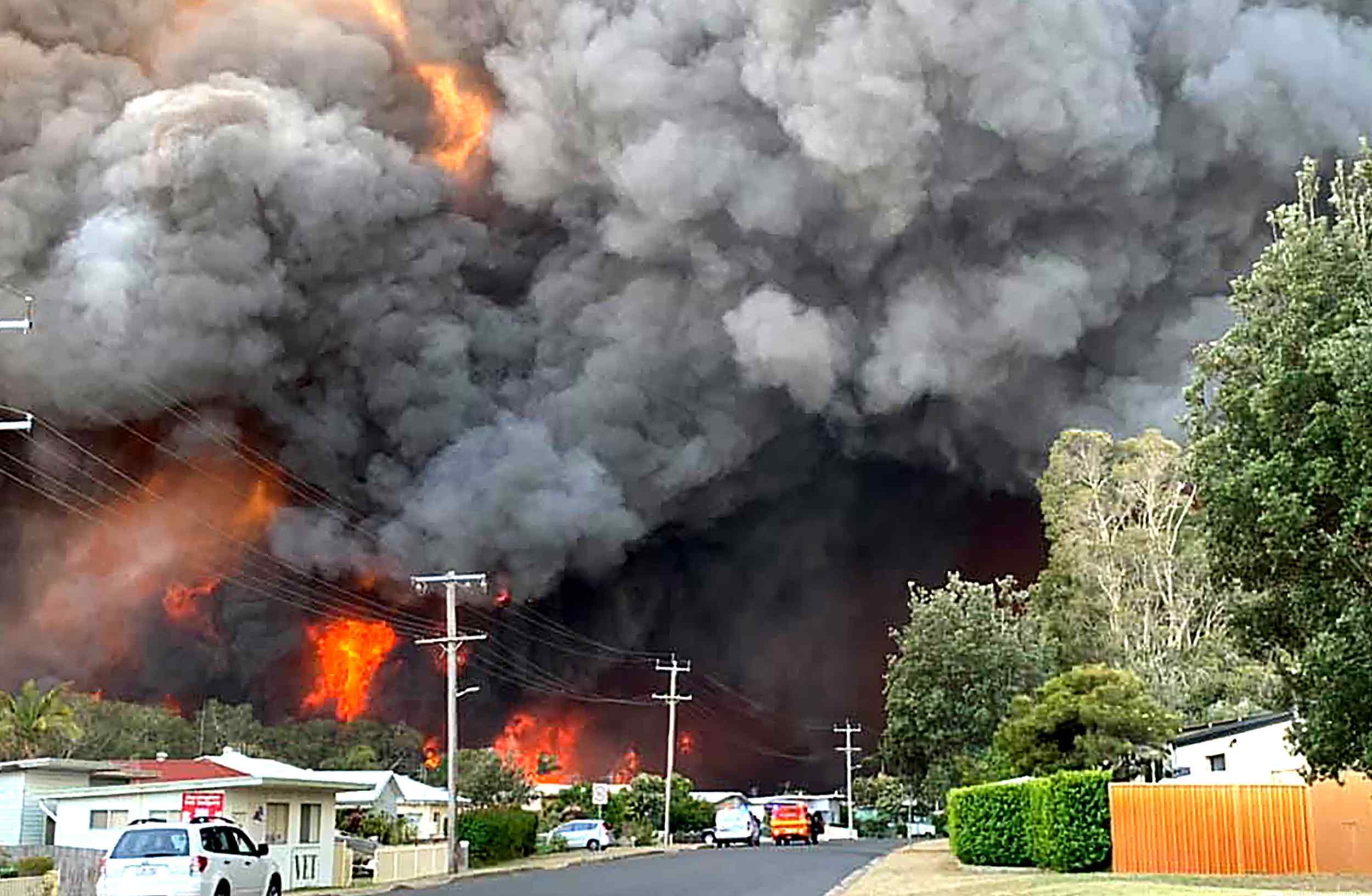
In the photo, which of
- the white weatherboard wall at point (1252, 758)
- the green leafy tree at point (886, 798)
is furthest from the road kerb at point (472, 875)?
the green leafy tree at point (886, 798)

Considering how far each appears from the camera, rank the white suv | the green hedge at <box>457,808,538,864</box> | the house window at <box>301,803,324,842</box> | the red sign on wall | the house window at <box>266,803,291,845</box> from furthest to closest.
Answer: the green hedge at <box>457,808,538,864</box> < the house window at <box>301,803,324,842</box> < the house window at <box>266,803,291,845</box> < the red sign on wall < the white suv

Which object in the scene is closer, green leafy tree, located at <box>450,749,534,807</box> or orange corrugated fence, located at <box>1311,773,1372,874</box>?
orange corrugated fence, located at <box>1311,773,1372,874</box>

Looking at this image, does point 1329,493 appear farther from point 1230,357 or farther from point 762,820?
Answer: point 762,820

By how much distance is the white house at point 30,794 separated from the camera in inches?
1583

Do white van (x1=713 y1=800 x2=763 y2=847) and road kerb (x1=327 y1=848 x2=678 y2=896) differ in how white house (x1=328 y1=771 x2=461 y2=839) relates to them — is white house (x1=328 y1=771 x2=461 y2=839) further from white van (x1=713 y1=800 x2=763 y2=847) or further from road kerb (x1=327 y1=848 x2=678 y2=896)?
white van (x1=713 y1=800 x2=763 y2=847)

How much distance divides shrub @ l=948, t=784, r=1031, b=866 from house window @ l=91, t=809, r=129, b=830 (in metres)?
21.7

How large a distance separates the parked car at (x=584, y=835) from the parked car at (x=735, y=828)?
5.08m

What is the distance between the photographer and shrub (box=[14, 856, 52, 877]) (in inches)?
1243

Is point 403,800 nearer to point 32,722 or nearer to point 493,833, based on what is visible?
point 493,833

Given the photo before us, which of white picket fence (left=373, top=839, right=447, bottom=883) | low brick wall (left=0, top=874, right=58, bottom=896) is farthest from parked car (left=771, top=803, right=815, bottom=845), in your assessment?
low brick wall (left=0, top=874, right=58, bottom=896)

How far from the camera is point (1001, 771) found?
4866cm

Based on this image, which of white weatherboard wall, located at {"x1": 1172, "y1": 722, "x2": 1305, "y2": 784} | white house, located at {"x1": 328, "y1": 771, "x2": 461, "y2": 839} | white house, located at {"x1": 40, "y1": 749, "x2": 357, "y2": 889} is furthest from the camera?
white house, located at {"x1": 328, "y1": 771, "x2": 461, "y2": 839}

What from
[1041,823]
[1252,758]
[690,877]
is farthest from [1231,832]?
[690,877]

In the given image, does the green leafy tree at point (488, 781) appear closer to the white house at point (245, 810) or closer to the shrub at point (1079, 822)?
the white house at point (245, 810)
